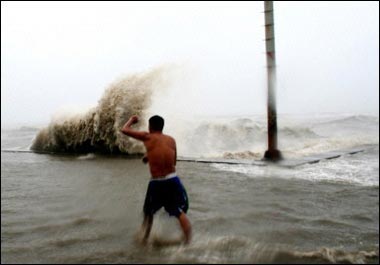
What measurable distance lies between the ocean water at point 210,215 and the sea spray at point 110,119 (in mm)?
4062

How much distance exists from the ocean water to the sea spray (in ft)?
13.3

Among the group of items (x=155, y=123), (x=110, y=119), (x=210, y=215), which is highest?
(x=155, y=123)

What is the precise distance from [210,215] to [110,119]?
29.0 feet

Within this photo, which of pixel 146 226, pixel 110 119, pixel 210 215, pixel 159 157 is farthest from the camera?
pixel 110 119

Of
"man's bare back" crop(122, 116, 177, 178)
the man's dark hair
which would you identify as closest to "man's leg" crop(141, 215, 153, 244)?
"man's bare back" crop(122, 116, 177, 178)

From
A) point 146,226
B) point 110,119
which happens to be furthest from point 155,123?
point 110,119

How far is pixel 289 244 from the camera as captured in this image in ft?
13.9

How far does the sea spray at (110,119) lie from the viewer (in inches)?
517

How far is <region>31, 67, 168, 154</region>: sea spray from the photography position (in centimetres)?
1313

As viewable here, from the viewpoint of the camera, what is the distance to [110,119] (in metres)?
13.4

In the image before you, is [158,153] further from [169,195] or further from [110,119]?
[110,119]

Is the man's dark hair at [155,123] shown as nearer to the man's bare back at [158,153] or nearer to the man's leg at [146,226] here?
the man's bare back at [158,153]

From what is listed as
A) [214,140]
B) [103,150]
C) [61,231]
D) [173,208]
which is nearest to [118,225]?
[61,231]

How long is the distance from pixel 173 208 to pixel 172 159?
569 mm
